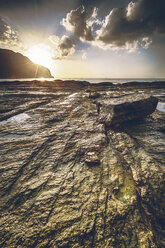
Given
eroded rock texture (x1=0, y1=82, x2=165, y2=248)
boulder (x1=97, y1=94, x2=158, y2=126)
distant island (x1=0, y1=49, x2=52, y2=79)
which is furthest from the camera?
distant island (x1=0, y1=49, x2=52, y2=79)

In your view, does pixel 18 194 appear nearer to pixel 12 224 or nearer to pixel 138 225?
pixel 12 224

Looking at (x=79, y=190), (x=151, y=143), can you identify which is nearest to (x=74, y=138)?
(x=79, y=190)

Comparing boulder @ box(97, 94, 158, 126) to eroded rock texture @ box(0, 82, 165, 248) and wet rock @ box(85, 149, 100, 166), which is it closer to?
eroded rock texture @ box(0, 82, 165, 248)

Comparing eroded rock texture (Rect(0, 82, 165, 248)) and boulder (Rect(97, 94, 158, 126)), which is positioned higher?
boulder (Rect(97, 94, 158, 126))

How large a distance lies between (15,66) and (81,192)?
186 meters

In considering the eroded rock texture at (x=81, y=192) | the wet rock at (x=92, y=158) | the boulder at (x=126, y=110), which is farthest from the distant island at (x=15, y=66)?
the wet rock at (x=92, y=158)

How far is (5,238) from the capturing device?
1.45 metres

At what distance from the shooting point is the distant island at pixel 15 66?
133m

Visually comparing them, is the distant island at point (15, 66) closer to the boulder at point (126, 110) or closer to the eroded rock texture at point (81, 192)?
the boulder at point (126, 110)

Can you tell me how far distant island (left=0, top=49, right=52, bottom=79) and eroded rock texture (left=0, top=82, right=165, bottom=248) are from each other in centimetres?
15468

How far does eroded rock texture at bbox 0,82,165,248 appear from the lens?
58.5 inches

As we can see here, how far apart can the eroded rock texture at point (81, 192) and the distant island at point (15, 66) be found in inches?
6090

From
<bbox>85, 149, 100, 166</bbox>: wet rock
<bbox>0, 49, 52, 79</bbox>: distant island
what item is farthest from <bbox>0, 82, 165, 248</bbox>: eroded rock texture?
<bbox>0, 49, 52, 79</bbox>: distant island

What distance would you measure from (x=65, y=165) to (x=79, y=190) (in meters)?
0.78
